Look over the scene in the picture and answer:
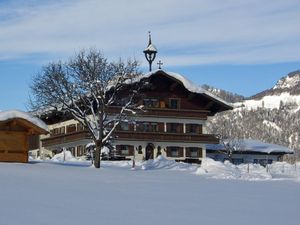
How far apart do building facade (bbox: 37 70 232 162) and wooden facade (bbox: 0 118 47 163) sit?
91.0ft

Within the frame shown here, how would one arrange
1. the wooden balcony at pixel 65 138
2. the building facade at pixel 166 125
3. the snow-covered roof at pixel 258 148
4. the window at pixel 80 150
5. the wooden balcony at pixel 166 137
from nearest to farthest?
the wooden balcony at pixel 65 138
the wooden balcony at pixel 166 137
the window at pixel 80 150
the building facade at pixel 166 125
the snow-covered roof at pixel 258 148

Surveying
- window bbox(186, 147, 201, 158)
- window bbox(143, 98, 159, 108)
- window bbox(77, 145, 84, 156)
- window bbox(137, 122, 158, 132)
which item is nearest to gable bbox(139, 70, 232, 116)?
window bbox(143, 98, 159, 108)

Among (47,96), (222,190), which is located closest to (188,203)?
(222,190)

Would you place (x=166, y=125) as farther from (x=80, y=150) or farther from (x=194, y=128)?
(x=80, y=150)

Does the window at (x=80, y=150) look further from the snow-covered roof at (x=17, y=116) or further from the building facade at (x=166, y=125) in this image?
the snow-covered roof at (x=17, y=116)

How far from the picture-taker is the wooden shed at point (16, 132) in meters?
29.7

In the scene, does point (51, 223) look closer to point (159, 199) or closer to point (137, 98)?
point (159, 199)

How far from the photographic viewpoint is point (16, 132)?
30391 millimetres

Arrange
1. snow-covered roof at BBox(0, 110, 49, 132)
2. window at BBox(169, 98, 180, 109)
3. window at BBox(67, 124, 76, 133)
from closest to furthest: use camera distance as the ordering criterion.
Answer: snow-covered roof at BBox(0, 110, 49, 132) → window at BBox(169, 98, 180, 109) → window at BBox(67, 124, 76, 133)

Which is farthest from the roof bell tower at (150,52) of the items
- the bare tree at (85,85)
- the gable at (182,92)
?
the bare tree at (85,85)

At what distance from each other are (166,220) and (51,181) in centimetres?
782

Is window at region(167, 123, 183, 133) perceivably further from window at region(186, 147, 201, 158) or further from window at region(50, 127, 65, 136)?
window at region(50, 127, 65, 136)

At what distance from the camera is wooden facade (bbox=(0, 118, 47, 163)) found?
2981 cm

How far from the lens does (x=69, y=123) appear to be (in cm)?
6506
